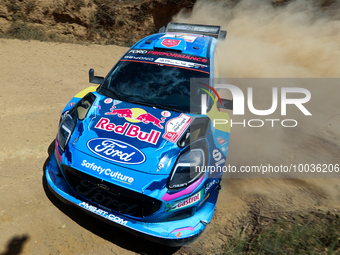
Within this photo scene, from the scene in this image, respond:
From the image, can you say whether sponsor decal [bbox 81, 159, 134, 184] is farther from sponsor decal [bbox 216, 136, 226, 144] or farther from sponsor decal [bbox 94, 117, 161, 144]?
sponsor decal [bbox 216, 136, 226, 144]

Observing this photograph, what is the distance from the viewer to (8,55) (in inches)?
328

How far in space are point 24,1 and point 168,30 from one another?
27.1 feet

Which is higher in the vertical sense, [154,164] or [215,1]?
[215,1]

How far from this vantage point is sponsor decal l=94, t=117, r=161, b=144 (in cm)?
285

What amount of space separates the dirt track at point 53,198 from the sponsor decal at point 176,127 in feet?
3.97

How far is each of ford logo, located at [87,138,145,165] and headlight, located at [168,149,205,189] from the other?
1.23ft

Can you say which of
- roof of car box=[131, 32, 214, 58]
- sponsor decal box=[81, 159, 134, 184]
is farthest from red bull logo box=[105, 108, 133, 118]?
roof of car box=[131, 32, 214, 58]

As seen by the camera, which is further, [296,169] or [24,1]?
[24,1]

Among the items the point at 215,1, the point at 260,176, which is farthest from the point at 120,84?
the point at 215,1

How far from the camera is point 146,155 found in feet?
8.75

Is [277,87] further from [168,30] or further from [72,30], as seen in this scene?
[72,30]

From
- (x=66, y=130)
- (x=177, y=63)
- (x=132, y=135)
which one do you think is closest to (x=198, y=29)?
(x=177, y=63)

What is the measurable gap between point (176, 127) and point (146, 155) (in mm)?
566

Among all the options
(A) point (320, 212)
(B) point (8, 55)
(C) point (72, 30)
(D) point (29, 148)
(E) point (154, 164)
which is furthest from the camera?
(C) point (72, 30)
